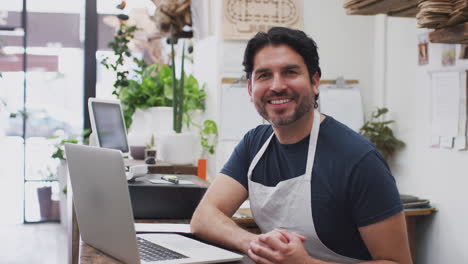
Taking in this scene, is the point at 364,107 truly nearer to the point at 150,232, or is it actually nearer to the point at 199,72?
the point at 199,72

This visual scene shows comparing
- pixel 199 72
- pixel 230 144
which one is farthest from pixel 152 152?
pixel 199 72

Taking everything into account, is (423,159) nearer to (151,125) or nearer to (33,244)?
(151,125)

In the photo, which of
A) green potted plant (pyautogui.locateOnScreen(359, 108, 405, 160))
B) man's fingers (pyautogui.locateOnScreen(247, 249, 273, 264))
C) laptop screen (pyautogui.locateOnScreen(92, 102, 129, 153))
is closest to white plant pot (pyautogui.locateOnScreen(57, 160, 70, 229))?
laptop screen (pyautogui.locateOnScreen(92, 102, 129, 153))

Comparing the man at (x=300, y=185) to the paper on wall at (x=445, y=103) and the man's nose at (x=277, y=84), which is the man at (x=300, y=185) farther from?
the paper on wall at (x=445, y=103)

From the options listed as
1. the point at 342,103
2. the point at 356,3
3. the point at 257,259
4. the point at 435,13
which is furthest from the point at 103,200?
the point at 342,103

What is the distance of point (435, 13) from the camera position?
7.09 ft

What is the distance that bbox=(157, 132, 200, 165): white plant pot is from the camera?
3.28 metres

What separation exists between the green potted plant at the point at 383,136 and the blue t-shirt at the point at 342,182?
5.25 feet

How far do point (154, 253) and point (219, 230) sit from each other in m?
0.32

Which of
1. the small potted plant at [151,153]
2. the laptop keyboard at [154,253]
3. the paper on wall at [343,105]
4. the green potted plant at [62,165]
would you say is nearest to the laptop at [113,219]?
the laptop keyboard at [154,253]

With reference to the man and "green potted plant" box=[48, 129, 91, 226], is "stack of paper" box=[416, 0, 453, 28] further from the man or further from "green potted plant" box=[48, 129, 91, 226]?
"green potted plant" box=[48, 129, 91, 226]

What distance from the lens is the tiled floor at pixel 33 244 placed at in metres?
4.71

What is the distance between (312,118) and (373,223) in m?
0.40

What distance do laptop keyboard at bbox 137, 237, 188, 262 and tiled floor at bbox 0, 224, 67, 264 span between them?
3.34m
